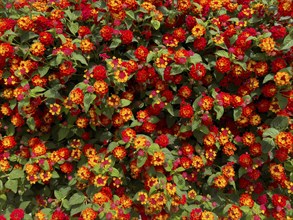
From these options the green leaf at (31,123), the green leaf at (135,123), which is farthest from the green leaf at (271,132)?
the green leaf at (31,123)

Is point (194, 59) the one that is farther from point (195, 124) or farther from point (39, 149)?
point (39, 149)

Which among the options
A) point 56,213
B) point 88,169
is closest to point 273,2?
point 88,169

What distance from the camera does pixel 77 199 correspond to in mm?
2496

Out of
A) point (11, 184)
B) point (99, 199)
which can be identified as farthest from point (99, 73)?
point (11, 184)

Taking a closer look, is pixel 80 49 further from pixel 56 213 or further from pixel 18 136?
pixel 56 213

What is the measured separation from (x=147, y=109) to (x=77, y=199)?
87 cm

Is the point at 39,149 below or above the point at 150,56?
below

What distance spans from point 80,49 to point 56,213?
1.23m

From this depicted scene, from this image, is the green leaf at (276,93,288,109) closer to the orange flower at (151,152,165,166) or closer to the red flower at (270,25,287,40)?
the red flower at (270,25,287,40)

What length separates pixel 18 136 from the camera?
2840mm

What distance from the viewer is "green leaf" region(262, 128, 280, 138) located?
92.4 inches

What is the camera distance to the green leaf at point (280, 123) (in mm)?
2424

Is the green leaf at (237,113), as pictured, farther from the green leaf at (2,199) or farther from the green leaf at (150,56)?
the green leaf at (2,199)

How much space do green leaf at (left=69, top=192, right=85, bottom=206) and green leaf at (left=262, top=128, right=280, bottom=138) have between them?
1418mm
